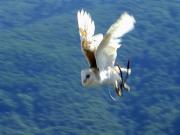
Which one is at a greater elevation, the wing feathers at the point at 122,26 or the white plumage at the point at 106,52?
the wing feathers at the point at 122,26

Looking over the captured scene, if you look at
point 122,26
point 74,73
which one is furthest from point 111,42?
point 74,73

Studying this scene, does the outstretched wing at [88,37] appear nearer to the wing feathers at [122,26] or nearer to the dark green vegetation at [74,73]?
the wing feathers at [122,26]

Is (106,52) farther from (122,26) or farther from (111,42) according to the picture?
(122,26)

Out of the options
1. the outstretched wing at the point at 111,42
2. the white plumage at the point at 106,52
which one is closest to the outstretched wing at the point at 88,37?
the white plumage at the point at 106,52

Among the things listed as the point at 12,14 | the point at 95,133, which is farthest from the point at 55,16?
the point at 95,133

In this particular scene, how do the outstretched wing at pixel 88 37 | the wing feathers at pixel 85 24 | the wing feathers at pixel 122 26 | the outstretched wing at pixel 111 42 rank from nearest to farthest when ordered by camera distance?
1. the wing feathers at pixel 122 26
2. the outstretched wing at pixel 111 42
3. the outstretched wing at pixel 88 37
4. the wing feathers at pixel 85 24

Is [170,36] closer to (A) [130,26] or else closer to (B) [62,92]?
(B) [62,92]
